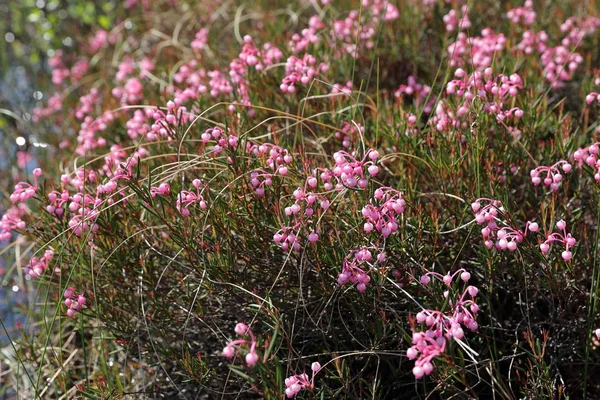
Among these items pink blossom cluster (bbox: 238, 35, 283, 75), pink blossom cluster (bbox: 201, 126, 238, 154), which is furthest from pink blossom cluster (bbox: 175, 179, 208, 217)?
pink blossom cluster (bbox: 238, 35, 283, 75)

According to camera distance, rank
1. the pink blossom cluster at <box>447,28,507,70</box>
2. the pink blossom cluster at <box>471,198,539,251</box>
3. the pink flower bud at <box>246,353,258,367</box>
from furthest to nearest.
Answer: the pink blossom cluster at <box>447,28,507,70</box>, the pink blossom cluster at <box>471,198,539,251</box>, the pink flower bud at <box>246,353,258,367</box>

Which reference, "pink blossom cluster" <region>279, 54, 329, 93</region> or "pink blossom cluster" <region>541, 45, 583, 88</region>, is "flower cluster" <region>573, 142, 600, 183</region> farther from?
"pink blossom cluster" <region>279, 54, 329, 93</region>

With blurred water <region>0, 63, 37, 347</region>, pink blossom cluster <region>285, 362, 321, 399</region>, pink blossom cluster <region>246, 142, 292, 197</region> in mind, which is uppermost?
pink blossom cluster <region>246, 142, 292, 197</region>

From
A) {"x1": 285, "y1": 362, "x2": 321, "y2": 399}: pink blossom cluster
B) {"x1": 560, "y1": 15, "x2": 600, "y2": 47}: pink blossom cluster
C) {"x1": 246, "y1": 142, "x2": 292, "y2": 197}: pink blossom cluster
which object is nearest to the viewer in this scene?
{"x1": 285, "y1": 362, "x2": 321, "y2": 399}: pink blossom cluster

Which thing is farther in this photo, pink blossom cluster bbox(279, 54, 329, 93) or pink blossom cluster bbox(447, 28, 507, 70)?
pink blossom cluster bbox(447, 28, 507, 70)

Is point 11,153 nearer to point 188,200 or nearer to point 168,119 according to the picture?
point 168,119

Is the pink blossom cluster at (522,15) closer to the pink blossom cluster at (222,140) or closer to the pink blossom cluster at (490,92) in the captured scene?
the pink blossom cluster at (490,92)

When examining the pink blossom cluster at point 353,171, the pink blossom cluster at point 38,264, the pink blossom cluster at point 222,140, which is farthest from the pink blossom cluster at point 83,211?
the pink blossom cluster at point 353,171

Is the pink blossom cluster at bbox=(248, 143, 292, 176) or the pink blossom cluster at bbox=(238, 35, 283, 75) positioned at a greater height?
the pink blossom cluster at bbox=(238, 35, 283, 75)

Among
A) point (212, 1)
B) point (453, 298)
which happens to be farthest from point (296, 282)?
point (212, 1)

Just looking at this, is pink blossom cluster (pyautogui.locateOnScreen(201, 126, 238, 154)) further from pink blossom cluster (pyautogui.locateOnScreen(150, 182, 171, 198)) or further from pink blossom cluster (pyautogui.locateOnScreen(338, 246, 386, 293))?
pink blossom cluster (pyautogui.locateOnScreen(338, 246, 386, 293))
